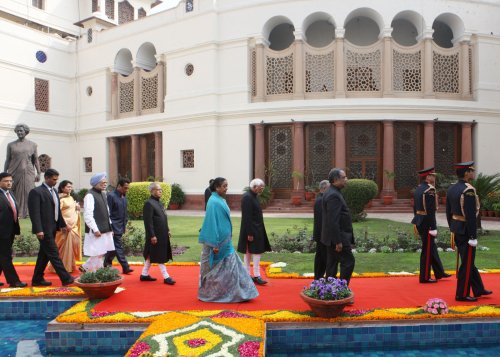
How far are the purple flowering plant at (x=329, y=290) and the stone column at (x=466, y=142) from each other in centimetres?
1651

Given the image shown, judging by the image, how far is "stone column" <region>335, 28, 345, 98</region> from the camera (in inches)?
733

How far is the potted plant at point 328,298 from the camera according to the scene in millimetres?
4648

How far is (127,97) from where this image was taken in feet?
77.7

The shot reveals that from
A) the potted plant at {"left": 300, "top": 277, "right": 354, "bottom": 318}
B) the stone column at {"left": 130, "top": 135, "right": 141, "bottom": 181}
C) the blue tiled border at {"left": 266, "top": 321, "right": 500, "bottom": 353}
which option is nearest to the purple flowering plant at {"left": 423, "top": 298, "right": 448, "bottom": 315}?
the blue tiled border at {"left": 266, "top": 321, "right": 500, "bottom": 353}

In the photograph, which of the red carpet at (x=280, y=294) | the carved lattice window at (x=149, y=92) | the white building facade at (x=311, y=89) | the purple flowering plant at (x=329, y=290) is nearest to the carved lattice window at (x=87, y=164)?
the white building facade at (x=311, y=89)

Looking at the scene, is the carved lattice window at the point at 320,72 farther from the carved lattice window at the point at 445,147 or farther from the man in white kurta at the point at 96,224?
the man in white kurta at the point at 96,224

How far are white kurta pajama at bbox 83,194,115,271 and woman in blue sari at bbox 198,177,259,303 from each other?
1904 mm

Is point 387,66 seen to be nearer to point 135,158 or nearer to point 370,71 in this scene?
point 370,71

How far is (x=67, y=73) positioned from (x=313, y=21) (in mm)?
14097

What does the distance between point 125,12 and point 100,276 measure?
27.7 metres

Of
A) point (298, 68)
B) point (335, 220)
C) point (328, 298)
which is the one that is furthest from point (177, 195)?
point (328, 298)

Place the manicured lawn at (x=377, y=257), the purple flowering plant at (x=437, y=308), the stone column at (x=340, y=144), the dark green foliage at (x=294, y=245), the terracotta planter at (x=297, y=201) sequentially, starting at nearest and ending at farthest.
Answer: the purple flowering plant at (x=437, y=308)
the manicured lawn at (x=377, y=257)
the dark green foliage at (x=294, y=245)
the terracotta planter at (x=297, y=201)
the stone column at (x=340, y=144)

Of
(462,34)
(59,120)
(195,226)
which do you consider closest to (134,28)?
(59,120)

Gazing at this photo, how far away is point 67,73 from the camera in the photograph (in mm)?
25234
